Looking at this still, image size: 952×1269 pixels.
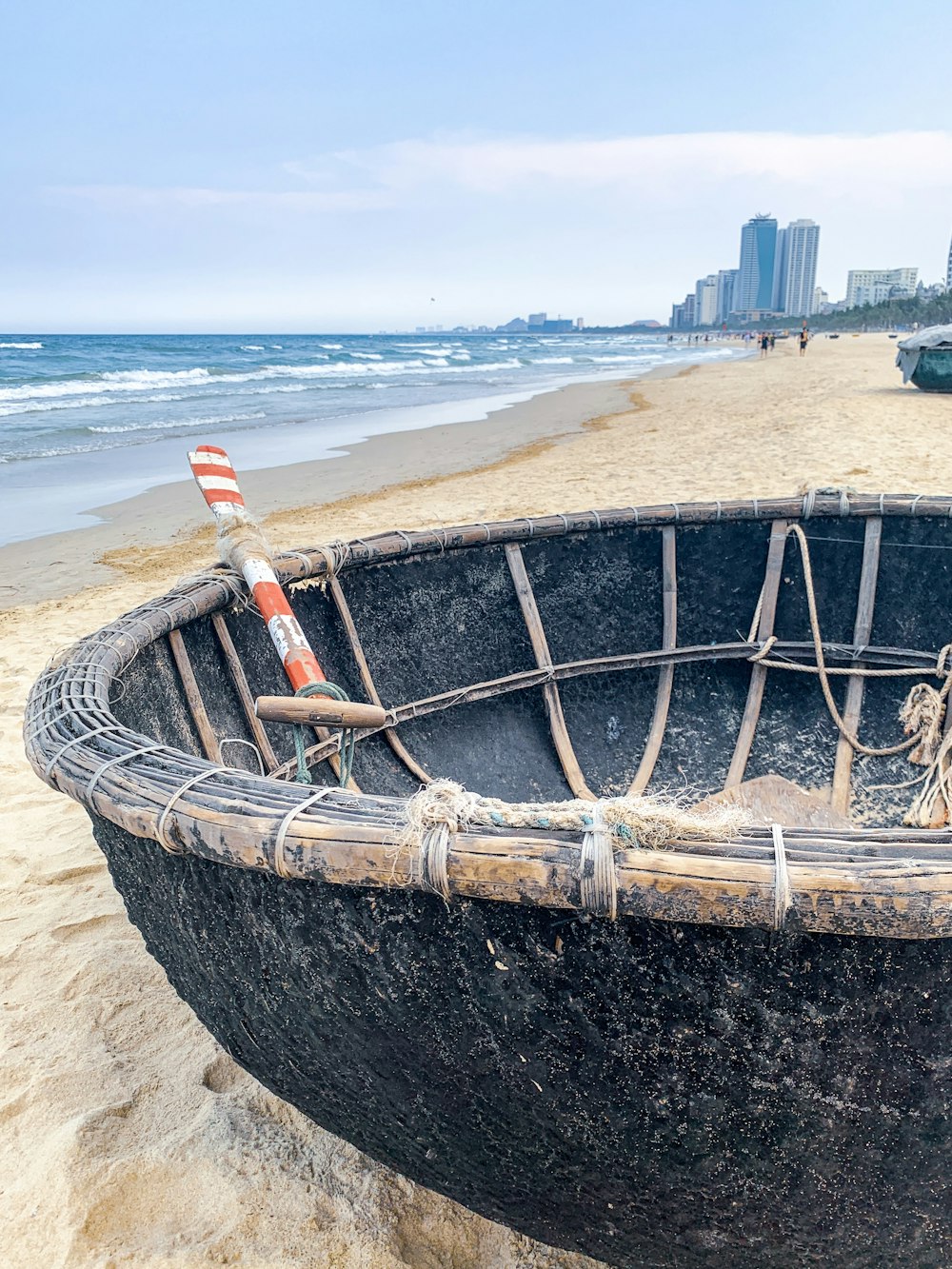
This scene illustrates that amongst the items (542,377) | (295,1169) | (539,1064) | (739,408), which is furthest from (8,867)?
(542,377)

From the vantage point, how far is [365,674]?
330 centimetres

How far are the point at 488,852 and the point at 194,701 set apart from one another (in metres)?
1.62

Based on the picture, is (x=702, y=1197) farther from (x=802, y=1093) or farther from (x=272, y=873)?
(x=272, y=873)

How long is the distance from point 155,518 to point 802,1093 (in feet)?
29.7

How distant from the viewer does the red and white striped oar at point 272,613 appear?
161 centimetres

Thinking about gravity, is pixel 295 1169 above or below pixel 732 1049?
below

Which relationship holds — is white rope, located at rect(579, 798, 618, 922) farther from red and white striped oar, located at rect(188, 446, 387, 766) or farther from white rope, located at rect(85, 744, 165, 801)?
white rope, located at rect(85, 744, 165, 801)

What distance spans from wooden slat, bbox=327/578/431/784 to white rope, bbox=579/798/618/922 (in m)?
2.12

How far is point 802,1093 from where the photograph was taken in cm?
123

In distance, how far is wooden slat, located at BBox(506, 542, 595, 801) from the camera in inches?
139

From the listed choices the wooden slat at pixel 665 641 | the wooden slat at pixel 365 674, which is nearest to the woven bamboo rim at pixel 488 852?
the wooden slat at pixel 365 674

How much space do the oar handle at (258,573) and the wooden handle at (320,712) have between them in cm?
39

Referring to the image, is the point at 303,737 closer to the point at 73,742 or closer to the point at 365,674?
the point at 73,742

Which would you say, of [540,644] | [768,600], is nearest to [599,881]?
[540,644]
